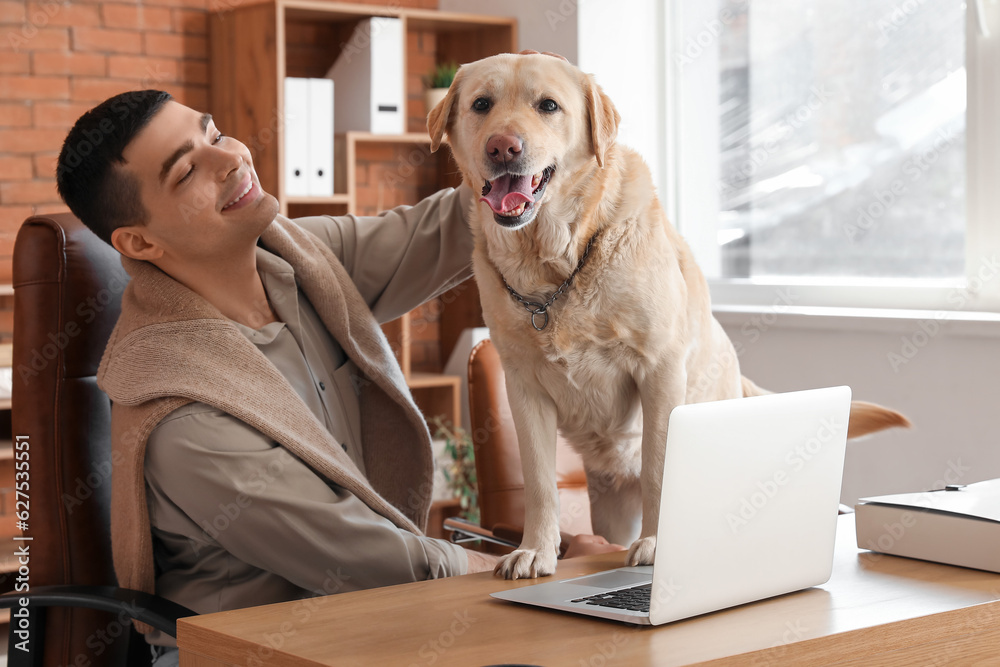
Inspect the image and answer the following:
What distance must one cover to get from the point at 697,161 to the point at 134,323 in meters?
2.51

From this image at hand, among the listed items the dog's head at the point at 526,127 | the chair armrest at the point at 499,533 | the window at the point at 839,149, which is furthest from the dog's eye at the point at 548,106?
the window at the point at 839,149

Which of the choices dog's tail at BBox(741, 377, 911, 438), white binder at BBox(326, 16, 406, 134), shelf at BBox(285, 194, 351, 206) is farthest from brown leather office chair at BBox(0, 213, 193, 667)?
white binder at BBox(326, 16, 406, 134)

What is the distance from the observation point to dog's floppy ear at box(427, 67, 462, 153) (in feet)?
4.79

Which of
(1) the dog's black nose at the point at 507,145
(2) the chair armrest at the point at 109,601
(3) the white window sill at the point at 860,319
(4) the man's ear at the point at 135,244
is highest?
(1) the dog's black nose at the point at 507,145

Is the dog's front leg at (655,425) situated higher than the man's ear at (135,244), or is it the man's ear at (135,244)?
the man's ear at (135,244)

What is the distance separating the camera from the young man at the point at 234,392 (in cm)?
140

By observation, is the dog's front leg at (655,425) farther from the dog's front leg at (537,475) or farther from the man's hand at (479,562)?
the man's hand at (479,562)

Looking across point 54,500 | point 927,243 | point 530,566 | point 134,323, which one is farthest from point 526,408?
point 927,243
